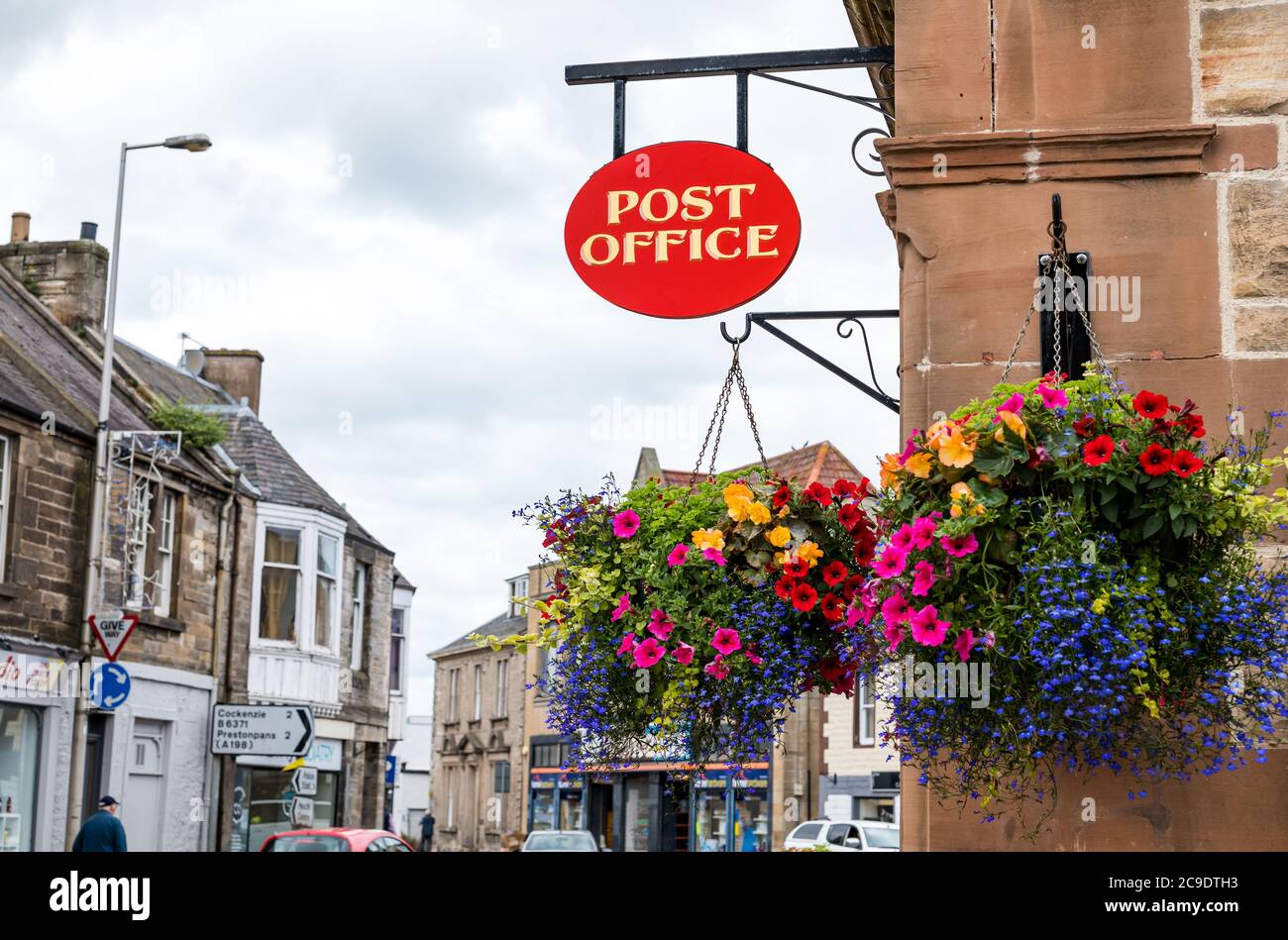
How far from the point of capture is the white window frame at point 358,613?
2702 cm

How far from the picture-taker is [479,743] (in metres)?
53.1

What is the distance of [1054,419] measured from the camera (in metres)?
3.11

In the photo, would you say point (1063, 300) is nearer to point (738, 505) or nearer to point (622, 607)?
point (738, 505)

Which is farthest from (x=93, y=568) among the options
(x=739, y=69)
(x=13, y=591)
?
(x=739, y=69)

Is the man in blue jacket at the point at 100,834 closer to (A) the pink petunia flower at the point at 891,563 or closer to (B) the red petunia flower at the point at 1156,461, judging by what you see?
(A) the pink petunia flower at the point at 891,563

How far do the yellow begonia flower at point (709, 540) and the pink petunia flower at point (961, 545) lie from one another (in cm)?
87

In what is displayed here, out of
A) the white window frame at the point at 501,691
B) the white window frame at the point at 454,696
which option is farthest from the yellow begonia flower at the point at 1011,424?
the white window frame at the point at 454,696

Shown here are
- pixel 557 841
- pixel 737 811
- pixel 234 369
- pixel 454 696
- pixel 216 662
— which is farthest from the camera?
pixel 454 696

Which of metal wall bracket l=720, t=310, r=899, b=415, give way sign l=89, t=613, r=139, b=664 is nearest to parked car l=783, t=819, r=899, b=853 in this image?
give way sign l=89, t=613, r=139, b=664

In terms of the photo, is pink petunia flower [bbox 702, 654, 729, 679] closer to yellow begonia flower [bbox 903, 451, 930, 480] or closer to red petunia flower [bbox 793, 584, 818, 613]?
red petunia flower [bbox 793, 584, 818, 613]

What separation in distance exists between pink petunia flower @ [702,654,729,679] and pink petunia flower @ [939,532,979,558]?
865 mm

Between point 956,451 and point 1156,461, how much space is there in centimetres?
40
